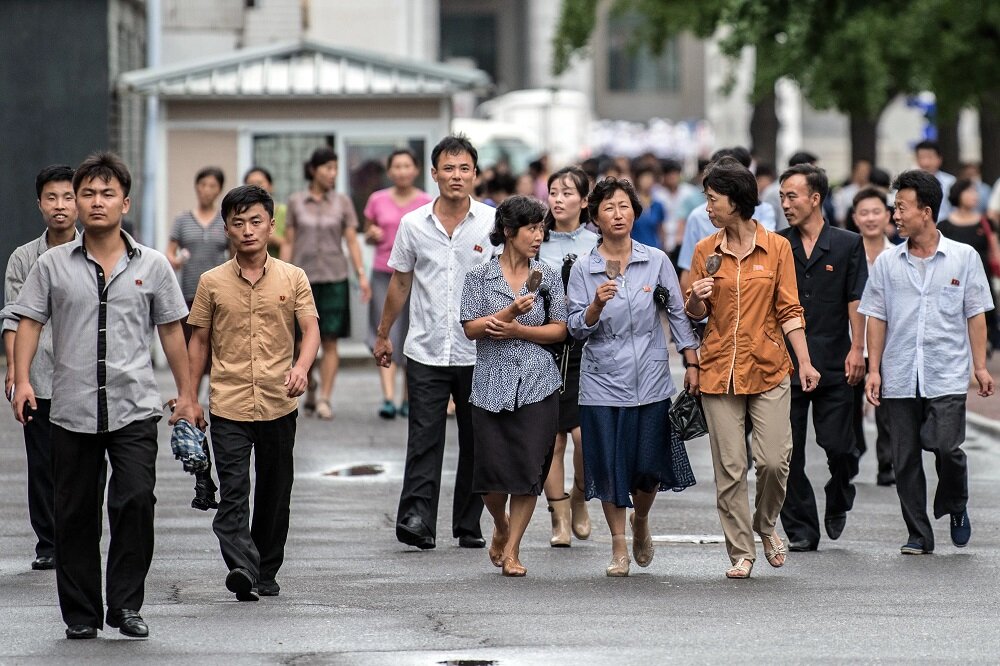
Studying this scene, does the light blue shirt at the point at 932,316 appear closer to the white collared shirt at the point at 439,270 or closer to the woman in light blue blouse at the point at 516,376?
the woman in light blue blouse at the point at 516,376

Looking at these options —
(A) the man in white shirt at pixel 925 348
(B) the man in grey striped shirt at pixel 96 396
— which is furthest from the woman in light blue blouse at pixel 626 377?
(B) the man in grey striped shirt at pixel 96 396

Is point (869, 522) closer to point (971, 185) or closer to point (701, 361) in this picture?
point (701, 361)

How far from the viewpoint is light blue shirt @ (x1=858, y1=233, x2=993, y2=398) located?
9812 millimetres

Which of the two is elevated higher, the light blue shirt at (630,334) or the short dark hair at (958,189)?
Result: the short dark hair at (958,189)

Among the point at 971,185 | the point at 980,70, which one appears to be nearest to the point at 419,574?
the point at 971,185

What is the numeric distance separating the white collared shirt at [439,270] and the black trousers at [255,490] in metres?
1.61

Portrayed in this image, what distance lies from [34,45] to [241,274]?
13579 mm

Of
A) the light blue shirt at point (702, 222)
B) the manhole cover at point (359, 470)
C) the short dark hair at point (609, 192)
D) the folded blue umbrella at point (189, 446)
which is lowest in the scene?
the manhole cover at point (359, 470)

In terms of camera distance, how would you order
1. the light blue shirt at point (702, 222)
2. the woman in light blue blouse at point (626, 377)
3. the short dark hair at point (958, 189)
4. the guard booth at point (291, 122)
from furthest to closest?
the guard booth at point (291, 122), the short dark hair at point (958, 189), the light blue shirt at point (702, 222), the woman in light blue blouse at point (626, 377)

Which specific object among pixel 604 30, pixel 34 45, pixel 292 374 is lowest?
pixel 292 374

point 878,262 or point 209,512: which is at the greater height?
point 878,262

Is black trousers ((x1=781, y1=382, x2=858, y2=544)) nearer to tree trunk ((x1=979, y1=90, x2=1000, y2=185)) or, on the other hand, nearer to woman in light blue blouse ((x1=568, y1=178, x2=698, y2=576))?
woman in light blue blouse ((x1=568, y1=178, x2=698, y2=576))

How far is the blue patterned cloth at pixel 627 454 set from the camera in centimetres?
920

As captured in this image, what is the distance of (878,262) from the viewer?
10.0m
